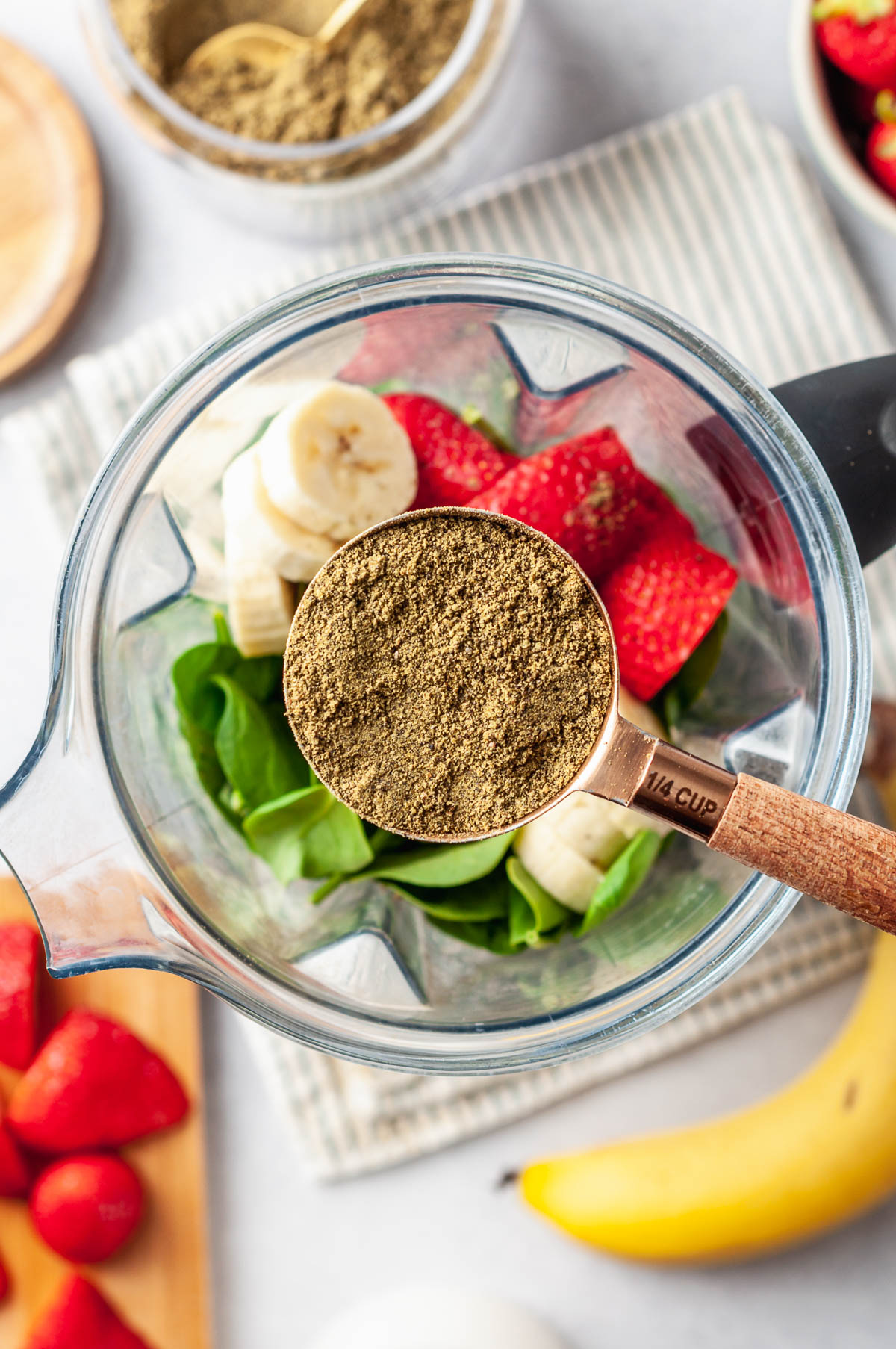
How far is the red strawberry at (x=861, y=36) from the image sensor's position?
93 centimetres

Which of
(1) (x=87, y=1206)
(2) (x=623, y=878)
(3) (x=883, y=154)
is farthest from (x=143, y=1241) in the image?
(3) (x=883, y=154)

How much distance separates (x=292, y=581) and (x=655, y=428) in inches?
11.7

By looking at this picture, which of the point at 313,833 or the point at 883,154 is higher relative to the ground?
the point at 883,154

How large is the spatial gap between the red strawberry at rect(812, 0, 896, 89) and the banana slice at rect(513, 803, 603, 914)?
2.22 ft

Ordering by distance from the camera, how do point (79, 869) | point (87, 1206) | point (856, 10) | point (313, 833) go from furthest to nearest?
point (87, 1206) → point (856, 10) → point (313, 833) → point (79, 869)

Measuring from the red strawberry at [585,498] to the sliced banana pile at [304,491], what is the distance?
7 cm

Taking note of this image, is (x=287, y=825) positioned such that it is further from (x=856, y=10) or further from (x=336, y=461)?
(x=856, y=10)

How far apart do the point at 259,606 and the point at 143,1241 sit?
2.20 ft

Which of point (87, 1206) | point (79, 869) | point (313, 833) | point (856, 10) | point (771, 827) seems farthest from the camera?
point (87, 1206)

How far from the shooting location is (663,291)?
40.4 inches

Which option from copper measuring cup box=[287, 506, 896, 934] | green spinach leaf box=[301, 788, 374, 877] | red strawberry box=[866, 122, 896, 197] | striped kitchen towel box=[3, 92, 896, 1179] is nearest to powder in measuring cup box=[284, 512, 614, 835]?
copper measuring cup box=[287, 506, 896, 934]

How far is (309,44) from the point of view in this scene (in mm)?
1011

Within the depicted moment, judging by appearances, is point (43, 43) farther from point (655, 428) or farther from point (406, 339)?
point (655, 428)

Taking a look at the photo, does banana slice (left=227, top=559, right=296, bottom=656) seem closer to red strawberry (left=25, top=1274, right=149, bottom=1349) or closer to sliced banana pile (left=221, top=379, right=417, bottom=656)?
sliced banana pile (left=221, top=379, right=417, bottom=656)
